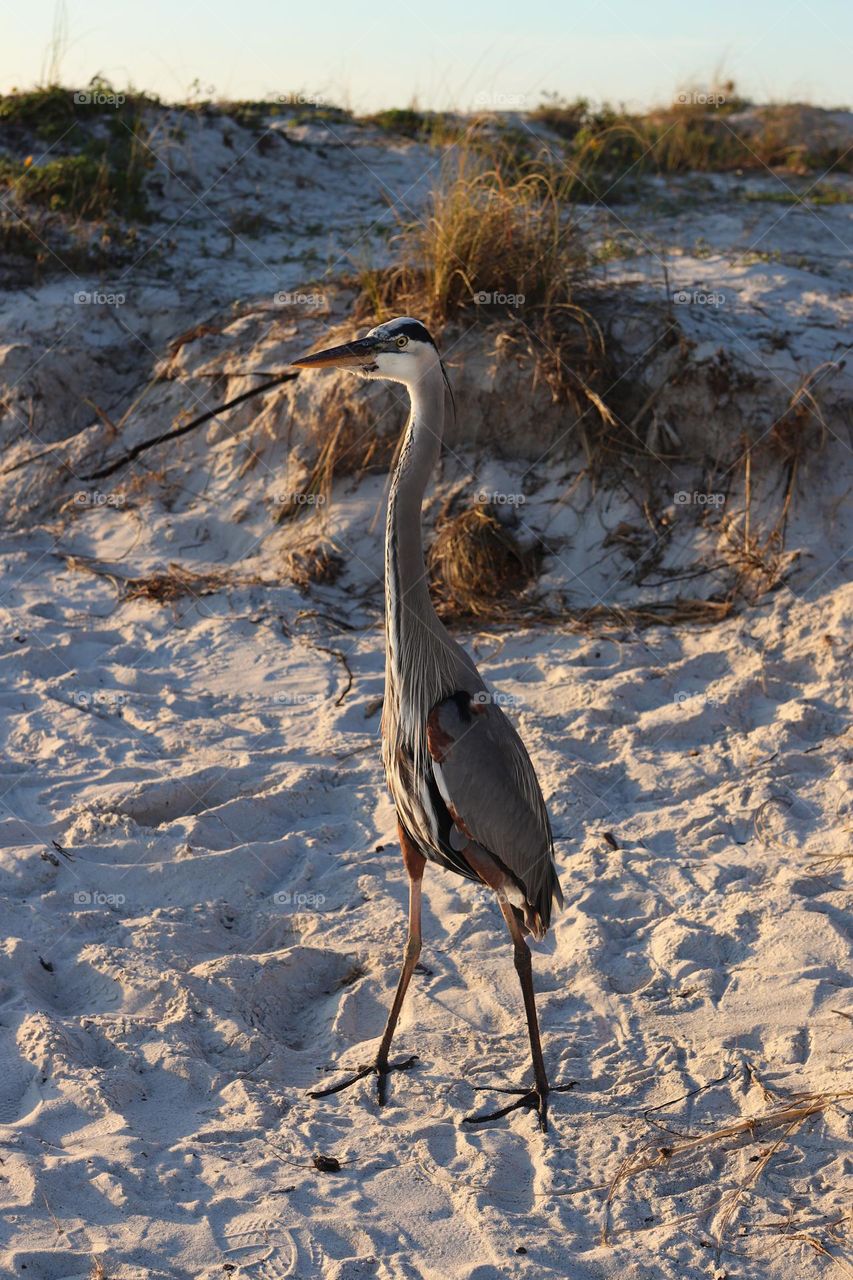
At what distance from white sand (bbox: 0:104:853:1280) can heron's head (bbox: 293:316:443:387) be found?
199cm

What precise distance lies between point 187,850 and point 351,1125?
60.4 inches

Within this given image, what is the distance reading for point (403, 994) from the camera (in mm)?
4082

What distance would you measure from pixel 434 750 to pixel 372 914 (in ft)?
3.70

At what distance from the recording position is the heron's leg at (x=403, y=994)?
400 centimetres

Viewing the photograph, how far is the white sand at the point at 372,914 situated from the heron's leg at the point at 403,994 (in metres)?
0.06

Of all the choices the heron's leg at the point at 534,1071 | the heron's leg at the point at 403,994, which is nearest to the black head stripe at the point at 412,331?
the heron's leg at the point at 403,994

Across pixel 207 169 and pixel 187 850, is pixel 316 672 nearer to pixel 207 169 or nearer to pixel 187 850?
pixel 187 850

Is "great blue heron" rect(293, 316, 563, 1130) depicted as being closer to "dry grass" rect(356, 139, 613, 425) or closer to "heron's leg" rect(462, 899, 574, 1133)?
"heron's leg" rect(462, 899, 574, 1133)

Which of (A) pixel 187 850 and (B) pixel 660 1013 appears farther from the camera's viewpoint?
(A) pixel 187 850

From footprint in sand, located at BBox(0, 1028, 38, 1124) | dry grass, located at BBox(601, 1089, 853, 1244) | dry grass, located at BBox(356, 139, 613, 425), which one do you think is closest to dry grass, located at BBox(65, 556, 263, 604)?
dry grass, located at BBox(356, 139, 613, 425)

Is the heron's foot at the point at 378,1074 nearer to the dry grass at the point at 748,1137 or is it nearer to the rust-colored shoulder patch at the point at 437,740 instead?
the dry grass at the point at 748,1137

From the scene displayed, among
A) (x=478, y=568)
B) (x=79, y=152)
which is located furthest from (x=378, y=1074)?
(x=79, y=152)

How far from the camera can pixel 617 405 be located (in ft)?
24.1

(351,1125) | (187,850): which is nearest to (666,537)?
(187,850)
